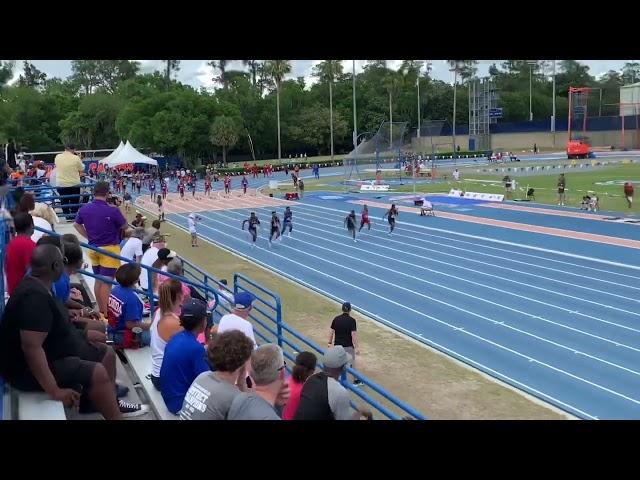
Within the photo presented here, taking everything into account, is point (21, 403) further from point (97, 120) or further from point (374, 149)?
point (97, 120)

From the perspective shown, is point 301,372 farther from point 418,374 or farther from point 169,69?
point 169,69

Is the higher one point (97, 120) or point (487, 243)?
point (97, 120)

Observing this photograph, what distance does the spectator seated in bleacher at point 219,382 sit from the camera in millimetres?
3844

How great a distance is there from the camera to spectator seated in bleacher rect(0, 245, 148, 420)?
13.9 feet

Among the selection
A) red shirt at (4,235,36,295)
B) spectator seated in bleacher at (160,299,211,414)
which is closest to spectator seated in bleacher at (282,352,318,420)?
spectator seated in bleacher at (160,299,211,414)

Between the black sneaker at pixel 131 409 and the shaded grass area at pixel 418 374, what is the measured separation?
537cm

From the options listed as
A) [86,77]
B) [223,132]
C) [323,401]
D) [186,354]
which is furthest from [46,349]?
[86,77]

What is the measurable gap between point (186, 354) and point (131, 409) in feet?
3.00

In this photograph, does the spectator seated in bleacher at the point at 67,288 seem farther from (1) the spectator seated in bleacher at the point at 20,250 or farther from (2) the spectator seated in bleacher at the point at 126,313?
(2) the spectator seated in bleacher at the point at 126,313

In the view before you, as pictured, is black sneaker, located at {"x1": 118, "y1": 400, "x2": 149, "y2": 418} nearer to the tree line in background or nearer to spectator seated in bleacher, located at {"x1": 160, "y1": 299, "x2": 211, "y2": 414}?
spectator seated in bleacher, located at {"x1": 160, "y1": 299, "x2": 211, "y2": 414}
